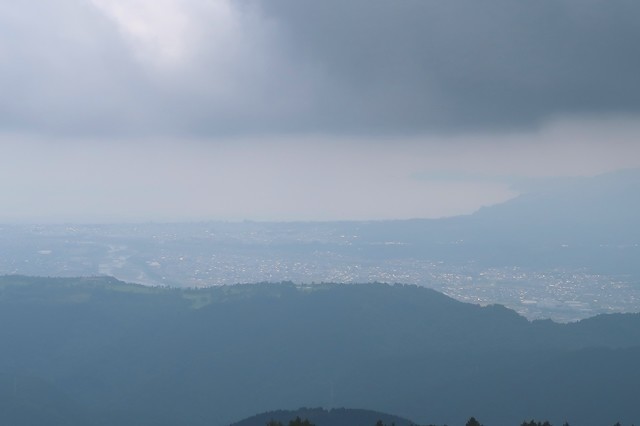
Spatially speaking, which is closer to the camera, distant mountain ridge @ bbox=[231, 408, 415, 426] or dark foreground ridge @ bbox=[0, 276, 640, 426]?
distant mountain ridge @ bbox=[231, 408, 415, 426]

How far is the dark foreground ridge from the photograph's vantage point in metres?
82.2

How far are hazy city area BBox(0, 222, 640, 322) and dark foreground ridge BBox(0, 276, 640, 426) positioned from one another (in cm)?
2008

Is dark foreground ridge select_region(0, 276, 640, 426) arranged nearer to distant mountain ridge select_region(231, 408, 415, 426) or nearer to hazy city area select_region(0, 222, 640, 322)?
distant mountain ridge select_region(231, 408, 415, 426)

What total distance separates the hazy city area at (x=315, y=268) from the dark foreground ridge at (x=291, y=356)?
2008cm

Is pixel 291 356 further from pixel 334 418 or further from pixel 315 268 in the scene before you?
pixel 315 268

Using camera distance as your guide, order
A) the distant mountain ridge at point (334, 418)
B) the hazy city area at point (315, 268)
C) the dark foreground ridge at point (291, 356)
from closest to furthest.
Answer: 1. the distant mountain ridge at point (334, 418)
2. the dark foreground ridge at point (291, 356)
3. the hazy city area at point (315, 268)

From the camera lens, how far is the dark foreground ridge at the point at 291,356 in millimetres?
82188

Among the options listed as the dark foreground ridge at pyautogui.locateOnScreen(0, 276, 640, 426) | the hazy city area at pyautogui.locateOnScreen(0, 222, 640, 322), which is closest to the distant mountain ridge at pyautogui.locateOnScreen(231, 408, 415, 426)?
the dark foreground ridge at pyautogui.locateOnScreen(0, 276, 640, 426)

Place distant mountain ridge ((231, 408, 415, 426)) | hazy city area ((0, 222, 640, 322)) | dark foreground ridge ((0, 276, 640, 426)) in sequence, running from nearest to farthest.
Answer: distant mountain ridge ((231, 408, 415, 426))
dark foreground ridge ((0, 276, 640, 426))
hazy city area ((0, 222, 640, 322))

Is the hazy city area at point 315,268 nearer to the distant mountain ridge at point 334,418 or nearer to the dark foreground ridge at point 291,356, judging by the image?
the dark foreground ridge at point 291,356

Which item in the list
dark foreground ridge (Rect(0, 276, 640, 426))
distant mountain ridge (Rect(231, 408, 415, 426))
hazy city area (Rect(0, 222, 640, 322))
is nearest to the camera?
distant mountain ridge (Rect(231, 408, 415, 426))

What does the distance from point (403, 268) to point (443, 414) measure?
83.9 m

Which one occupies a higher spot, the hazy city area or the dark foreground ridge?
the hazy city area

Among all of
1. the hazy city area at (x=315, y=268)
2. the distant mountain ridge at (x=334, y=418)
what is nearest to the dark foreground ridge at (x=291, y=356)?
the distant mountain ridge at (x=334, y=418)
